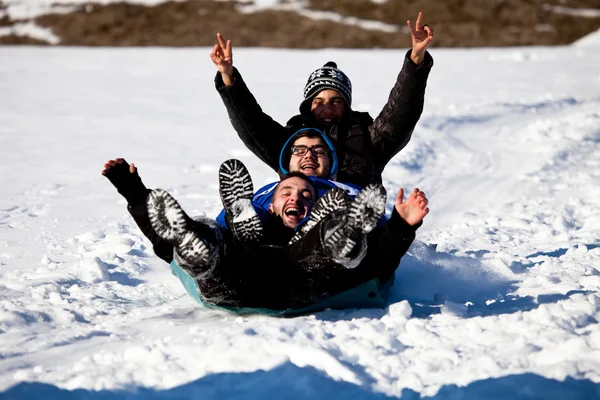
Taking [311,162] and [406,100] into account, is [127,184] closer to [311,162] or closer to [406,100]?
[311,162]

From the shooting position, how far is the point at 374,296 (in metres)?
2.70

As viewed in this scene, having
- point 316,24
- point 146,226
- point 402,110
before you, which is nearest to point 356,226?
point 146,226

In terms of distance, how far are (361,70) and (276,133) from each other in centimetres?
786

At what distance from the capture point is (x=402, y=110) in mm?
3611

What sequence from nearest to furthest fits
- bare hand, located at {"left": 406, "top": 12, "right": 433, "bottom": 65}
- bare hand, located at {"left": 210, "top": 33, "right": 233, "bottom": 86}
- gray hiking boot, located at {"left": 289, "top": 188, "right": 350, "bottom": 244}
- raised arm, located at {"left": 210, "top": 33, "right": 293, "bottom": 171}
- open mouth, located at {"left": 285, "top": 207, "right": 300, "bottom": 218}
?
gray hiking boot, located at {"left": 289, "top": 188, "right": 350, "bottom": 244}
open mouth, located at {"left": 285, "top": 207, "right": 300, "bottom": 218}
bare hand, located at {"left": 406, "top": 12, "right": 433, "bottom": 65}
bare hand, located at {"left": 210, "top": 33, "right": 233, "bottom": 86}
raised arm, located at {"left": 210, "top": 33, "right": 293, "bottom": 171}

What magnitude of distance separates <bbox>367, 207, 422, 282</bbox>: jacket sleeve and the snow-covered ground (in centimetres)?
17

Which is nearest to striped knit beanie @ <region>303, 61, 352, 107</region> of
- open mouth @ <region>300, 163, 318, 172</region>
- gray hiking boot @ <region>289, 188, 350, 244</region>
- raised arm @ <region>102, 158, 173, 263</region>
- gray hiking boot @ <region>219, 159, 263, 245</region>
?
open mouth @ <region>300, 163, 318, 172</region>

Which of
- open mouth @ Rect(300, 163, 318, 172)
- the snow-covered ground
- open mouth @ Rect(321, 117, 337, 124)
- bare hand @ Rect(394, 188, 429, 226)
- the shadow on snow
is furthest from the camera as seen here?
open mouth @ Rect(321, 117, 337, 124)

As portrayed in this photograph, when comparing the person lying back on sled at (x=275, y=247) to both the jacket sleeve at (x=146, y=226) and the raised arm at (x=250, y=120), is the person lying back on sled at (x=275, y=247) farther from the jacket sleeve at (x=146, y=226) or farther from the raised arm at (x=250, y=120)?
the raised arm at (x=250, y=120)

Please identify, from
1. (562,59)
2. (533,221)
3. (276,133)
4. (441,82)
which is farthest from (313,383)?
(562,59)

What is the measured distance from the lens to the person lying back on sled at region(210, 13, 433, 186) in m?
3.58

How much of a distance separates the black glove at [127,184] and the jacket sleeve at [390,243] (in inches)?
35.3

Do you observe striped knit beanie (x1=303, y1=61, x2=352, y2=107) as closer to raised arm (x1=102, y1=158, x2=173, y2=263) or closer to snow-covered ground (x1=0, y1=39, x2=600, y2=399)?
snow-covered ground (x1=0, y1=39, x2=600, y2=399)

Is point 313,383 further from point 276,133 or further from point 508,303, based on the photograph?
point 276,133
